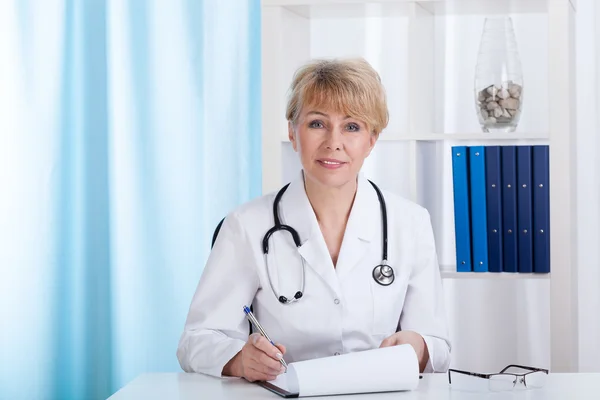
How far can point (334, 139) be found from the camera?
5.73 ft

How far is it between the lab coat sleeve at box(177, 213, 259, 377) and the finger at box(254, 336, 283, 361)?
18 centimetres

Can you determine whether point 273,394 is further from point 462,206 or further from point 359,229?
point 462,206

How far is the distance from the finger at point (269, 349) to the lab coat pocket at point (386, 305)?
14.6 inches

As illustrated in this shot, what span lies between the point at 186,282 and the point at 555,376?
1569 millimetres

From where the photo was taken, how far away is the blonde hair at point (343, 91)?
5.72 ft

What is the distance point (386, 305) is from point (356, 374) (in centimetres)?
43

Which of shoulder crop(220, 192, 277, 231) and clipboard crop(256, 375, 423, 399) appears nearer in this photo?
clipboard crop(256, 375, 423, 399)

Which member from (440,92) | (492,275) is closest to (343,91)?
(492,275)

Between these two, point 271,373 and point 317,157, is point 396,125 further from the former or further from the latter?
point 271,373

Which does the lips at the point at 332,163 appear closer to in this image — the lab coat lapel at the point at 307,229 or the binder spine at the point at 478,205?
the lab coat lapel at the point at 307,229

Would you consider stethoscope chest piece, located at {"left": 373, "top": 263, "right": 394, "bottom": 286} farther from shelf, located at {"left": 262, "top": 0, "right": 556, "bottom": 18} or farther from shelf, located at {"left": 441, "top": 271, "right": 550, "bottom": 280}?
shelf, located at {"left": 262, "top": 0, "right": 556, "bottom": 18}

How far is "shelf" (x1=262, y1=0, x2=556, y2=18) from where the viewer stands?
2.34 meters

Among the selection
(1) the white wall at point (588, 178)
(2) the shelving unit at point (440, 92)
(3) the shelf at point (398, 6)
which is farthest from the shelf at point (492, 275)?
(3) the shelf at point (398, 6)

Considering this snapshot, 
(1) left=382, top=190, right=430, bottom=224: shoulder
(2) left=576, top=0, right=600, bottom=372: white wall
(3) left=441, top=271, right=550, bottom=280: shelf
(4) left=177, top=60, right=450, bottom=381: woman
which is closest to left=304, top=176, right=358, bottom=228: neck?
(4) left=177, top=60, right=450, bottom=381: woman
